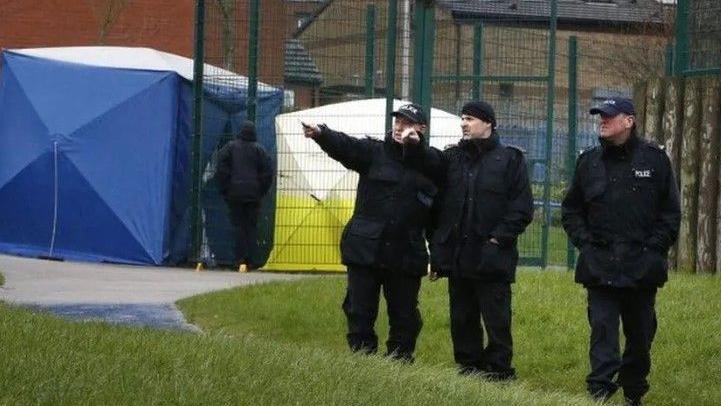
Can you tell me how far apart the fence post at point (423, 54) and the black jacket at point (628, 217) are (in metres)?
8.44

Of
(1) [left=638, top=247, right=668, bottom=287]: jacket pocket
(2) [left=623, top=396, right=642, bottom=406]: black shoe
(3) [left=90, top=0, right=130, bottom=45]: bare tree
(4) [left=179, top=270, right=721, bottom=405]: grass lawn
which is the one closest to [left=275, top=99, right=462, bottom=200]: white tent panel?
(4) [left=179, top=270, right=721, bottom=405]: grass lawn

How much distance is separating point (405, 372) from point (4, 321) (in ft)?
7.55

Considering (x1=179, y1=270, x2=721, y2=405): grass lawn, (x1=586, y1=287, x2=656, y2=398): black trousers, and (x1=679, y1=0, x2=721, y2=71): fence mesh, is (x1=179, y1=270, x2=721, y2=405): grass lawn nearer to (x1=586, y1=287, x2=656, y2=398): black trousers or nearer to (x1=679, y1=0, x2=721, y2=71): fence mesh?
(x1=586, y1=287, x2=656, y2=398): black trousers

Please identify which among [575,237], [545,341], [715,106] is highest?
[715,106]

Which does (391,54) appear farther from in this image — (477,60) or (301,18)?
(301,18)

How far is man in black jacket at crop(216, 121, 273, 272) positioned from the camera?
2112 cm

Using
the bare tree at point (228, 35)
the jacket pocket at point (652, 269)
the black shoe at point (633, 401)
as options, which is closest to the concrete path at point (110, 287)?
the bare tree at point (228, 35)

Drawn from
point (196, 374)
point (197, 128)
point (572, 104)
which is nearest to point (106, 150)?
point (197, 128)

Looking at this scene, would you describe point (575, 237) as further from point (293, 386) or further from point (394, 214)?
point (293, 386)

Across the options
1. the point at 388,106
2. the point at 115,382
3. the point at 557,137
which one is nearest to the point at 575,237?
the point at 115,382

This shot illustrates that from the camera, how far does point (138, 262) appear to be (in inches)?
885

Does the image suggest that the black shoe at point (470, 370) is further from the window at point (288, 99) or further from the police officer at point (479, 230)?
the window at point (288, 99)

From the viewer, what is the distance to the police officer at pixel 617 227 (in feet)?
34.9

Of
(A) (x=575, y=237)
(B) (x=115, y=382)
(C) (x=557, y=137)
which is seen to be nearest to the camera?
(B) (x=115, y=382)
